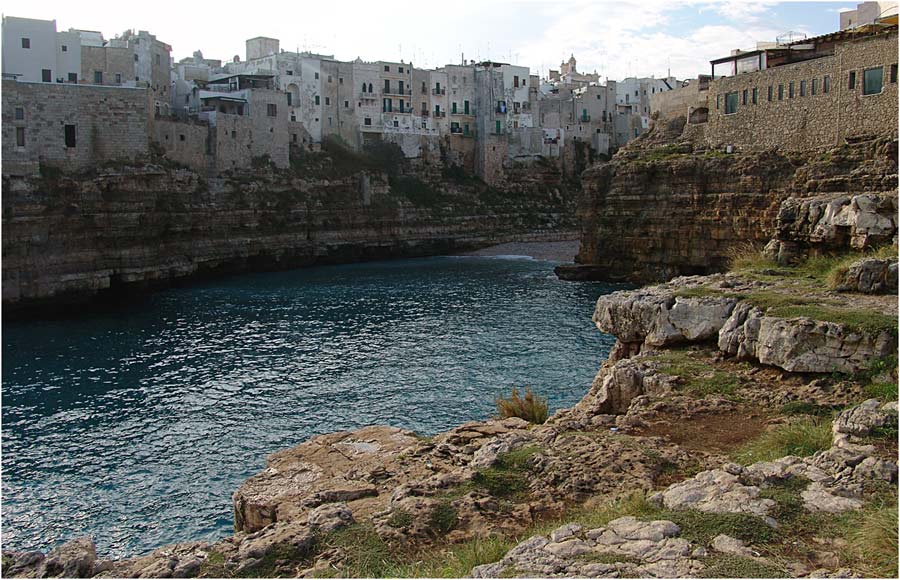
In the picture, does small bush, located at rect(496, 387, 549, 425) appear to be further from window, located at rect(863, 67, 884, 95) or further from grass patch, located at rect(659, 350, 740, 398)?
window, located at rect(863, 67, 884, 95)

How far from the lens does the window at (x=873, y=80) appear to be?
3759 centimetres

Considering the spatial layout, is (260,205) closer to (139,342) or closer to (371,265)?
(371,265)

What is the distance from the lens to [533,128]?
9144cm

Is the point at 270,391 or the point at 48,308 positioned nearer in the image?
the point at 270,391

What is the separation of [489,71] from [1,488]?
75.1 metres

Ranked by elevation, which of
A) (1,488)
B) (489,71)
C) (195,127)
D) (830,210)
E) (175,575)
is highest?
(489,71)

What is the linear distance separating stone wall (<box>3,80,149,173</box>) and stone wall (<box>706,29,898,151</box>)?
36.5 metres

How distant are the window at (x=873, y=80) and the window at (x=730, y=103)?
9.04 m

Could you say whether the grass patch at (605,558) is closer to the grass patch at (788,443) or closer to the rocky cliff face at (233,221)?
the grass patch at (788,443)

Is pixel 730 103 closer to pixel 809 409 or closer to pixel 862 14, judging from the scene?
pixel 862 14

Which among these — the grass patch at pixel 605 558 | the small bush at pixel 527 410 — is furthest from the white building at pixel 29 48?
the grass patch at pixel 605 558

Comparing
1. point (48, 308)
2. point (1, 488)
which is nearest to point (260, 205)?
point (48, 308)

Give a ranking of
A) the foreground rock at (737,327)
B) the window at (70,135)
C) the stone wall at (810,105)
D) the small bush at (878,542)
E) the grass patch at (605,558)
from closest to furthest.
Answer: the small bush at (878,542)
the grass patch at (605,558)
the foreground rock at (737,327)
the stone wall at (810,105)
the window at (70,135)

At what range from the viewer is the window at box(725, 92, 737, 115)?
4697 cm
